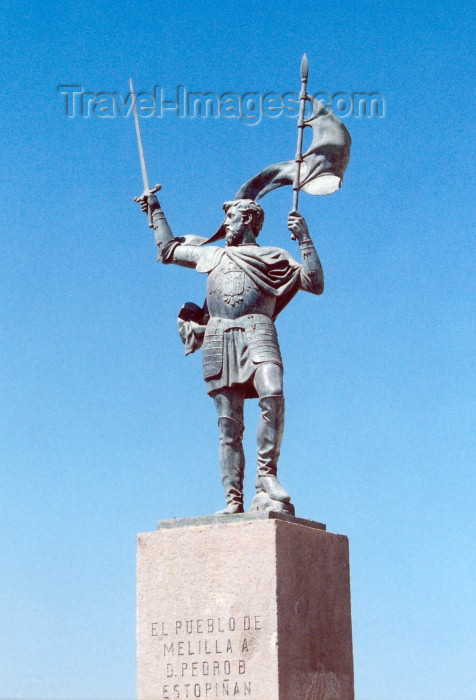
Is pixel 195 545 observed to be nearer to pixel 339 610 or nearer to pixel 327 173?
pixel 339 610

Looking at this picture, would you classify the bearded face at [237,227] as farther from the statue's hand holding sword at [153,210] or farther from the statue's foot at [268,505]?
the statue's foot at [268,505]

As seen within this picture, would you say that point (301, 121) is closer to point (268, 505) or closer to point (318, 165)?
point (318, 165)

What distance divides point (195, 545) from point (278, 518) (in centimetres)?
81

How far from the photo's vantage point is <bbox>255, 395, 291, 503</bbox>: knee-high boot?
10297 millimetres

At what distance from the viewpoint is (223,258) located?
11.0 metres

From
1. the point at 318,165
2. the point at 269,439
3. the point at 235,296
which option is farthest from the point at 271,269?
the point at 269,439

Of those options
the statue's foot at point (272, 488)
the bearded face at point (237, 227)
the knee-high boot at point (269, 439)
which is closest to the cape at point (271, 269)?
the bearded face at point (237, 227)

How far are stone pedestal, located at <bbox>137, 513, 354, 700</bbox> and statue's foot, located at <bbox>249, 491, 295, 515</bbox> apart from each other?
0.33 feet

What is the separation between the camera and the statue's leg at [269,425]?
33.8ft

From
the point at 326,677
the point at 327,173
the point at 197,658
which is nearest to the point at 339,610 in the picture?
→ the point at 326,677

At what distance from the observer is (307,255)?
10.7 m

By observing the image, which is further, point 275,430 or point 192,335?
point 192,335

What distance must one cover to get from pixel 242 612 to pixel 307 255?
331cm

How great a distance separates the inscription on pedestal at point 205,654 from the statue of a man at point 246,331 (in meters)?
1.06
